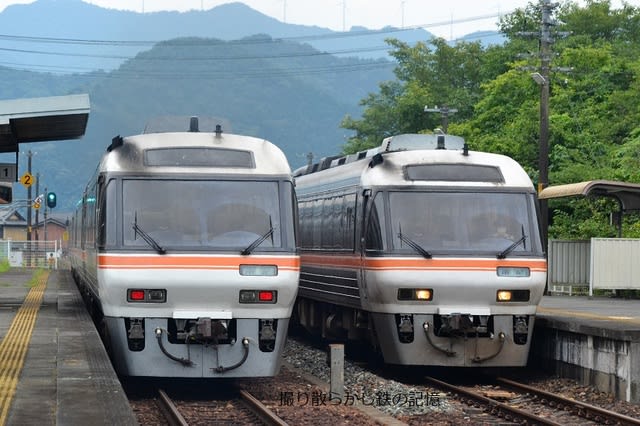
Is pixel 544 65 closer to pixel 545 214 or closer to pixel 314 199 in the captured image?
pixel 545 214

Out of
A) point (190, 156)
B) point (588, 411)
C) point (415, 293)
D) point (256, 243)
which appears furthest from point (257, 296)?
point (588, 411)

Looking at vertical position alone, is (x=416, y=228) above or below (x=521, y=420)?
above

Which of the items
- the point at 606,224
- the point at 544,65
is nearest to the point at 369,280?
the point at 544,65

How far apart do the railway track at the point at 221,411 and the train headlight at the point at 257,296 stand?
1.09m

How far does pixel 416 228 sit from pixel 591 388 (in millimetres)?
3063

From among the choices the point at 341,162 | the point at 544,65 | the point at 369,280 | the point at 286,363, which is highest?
the point at 544,65

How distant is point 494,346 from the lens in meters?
15.7

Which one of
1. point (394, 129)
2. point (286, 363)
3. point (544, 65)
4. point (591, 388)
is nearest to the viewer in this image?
point (591, 388)

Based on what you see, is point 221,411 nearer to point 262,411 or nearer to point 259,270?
point 262,411

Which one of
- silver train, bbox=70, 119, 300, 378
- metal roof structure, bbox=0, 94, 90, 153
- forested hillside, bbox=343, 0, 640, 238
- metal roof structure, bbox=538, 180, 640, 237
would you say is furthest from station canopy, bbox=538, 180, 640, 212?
silver train, bbox=70, 119, 300, 378

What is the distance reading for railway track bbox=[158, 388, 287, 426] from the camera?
40.0 ft

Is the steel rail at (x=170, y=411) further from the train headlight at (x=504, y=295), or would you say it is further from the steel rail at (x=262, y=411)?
the train headlight at (x=504, y=295)

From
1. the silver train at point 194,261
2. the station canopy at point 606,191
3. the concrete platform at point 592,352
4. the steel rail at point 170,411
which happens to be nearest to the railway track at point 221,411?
the steel rail at point 170,411

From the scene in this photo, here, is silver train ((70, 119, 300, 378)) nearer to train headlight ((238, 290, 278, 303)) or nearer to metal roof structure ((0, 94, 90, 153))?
train headlight ((238, 290, 278, 303))
